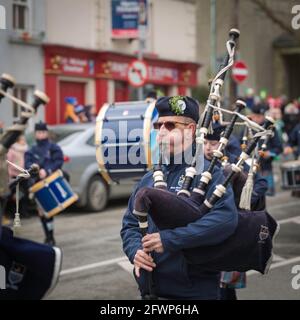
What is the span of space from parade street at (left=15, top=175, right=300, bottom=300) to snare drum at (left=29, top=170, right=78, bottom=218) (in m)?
0.58

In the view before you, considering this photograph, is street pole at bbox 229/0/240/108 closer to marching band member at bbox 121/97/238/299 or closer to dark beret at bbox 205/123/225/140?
dark beret at bbox 205/123/225/140

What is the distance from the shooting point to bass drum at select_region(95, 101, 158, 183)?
723 centimetres

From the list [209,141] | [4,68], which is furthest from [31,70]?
[209,141]

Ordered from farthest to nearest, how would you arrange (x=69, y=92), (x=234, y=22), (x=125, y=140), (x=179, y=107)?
(x=234, y=22), (x=69, y=92), (x=125, y=140), (x=179, y=107)

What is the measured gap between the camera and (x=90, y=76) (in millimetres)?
22219

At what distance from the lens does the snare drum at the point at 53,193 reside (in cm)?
962

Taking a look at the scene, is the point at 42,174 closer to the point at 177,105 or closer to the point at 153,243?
the point at 177,105

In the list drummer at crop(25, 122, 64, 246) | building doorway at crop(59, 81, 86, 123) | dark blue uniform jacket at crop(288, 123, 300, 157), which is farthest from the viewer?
building doorway at crop(59, 81, 86, 123)

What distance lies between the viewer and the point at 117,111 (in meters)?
8.12

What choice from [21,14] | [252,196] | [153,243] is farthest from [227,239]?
[21,14]

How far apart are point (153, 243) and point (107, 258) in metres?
5.46

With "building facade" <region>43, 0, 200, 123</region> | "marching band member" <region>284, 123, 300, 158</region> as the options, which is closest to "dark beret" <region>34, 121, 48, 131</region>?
"marching band member" <region>284, 123, 300, 158</region>

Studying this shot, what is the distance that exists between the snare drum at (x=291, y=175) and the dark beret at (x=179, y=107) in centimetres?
728

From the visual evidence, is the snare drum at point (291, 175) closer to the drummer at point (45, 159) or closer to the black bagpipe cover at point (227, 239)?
the drummer at point (45, 159)
